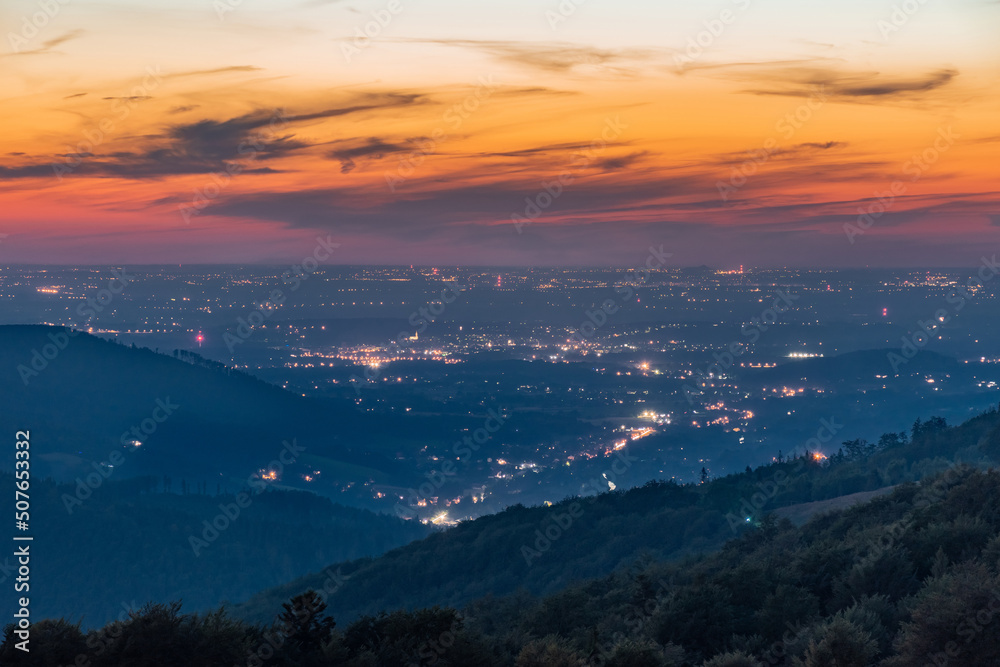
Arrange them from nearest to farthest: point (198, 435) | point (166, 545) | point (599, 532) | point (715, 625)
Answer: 1. point (715, 625)
2. point (599, 532)
3. point (166, 545)
4. point (198, 435)

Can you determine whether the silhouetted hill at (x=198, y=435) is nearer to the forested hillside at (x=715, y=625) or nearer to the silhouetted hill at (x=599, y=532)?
the silhouetted hill at (x=599, y=532)

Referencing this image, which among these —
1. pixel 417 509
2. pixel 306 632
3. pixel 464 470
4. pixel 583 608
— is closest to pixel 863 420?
pixel 464 470

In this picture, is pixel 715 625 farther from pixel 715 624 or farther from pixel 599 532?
pixel 599 532

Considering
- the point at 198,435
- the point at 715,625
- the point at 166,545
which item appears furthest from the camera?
the point at 198,435

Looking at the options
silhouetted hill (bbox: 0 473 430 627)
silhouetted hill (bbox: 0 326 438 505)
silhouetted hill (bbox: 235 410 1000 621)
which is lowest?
silhouetted hill (bbox: 0 326 438 505)

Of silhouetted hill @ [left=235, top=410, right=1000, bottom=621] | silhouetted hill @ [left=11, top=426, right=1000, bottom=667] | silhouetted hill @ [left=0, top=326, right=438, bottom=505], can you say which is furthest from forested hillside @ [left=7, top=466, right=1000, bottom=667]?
silhouetted hill @ [left=0, top=326, right=438, bottom=505]

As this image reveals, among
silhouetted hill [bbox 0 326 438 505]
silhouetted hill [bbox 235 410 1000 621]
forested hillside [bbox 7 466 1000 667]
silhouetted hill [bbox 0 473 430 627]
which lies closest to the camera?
forested hillside [bbox 7 466 1000 667]

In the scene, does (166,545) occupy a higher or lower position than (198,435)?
higher

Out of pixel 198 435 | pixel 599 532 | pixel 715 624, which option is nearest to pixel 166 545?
pixel 599 532

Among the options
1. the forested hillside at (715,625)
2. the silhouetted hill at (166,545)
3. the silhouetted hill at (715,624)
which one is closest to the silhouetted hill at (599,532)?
the silhouetted hill at (715,624)

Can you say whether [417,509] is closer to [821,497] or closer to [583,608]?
[821,497]

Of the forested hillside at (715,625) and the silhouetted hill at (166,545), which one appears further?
the silhouetted hill at (166,545)

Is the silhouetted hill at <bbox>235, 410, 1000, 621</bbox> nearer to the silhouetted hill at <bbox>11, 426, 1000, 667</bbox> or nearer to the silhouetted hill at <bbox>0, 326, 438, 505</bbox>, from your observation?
the silhouetted hill at <bbox>11, 426, 1000, 667</bbox>
